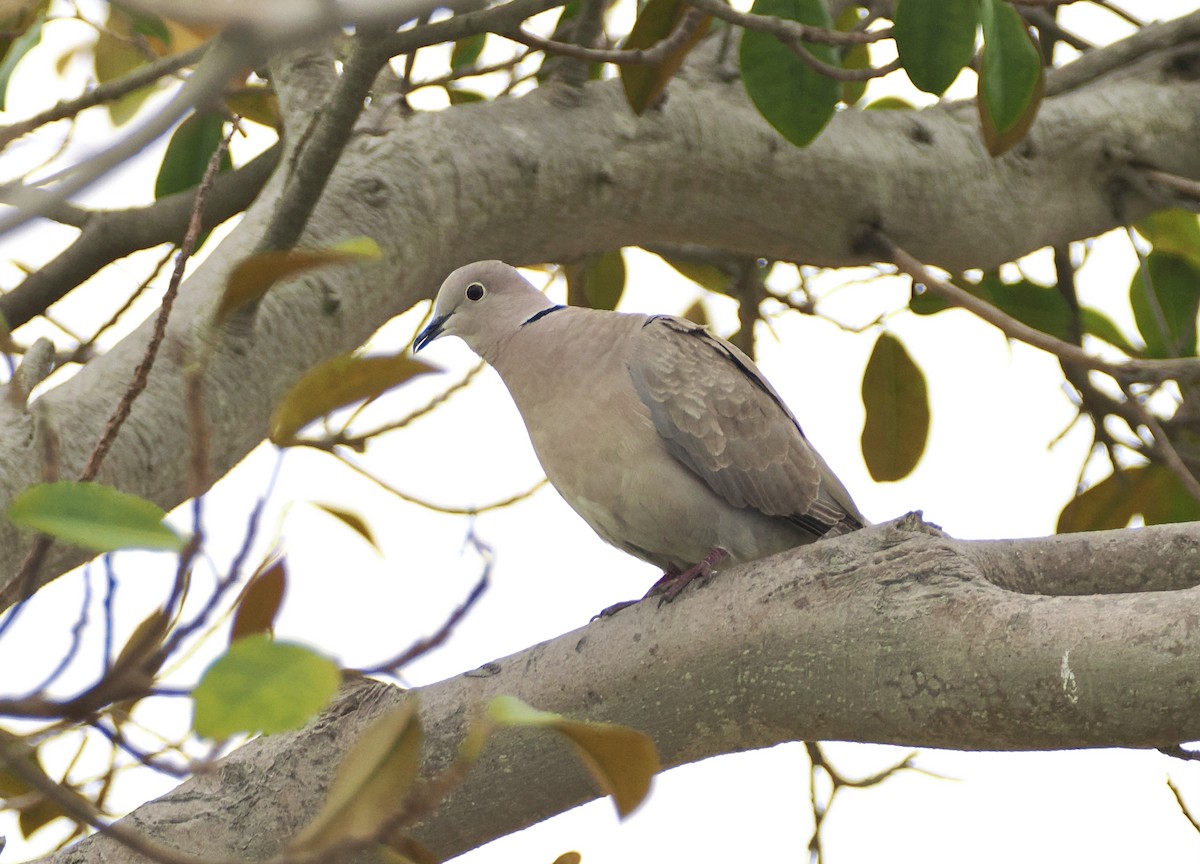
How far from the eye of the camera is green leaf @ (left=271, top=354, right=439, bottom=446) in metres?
0.89

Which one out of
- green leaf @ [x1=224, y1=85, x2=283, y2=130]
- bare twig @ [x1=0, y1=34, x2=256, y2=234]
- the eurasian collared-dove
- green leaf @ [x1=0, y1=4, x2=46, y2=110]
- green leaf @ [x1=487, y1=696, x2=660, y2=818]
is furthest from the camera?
green leaf @ [x1=224, y1=85, x2=283, y2=130]

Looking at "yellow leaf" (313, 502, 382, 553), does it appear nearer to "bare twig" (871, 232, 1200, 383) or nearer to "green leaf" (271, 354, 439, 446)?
"green leaf" (271, 354, 439, 446)

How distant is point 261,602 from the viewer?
0.91 m

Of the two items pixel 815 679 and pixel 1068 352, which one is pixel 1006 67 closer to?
pixel 1068 352

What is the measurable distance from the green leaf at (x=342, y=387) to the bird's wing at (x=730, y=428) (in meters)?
1.07

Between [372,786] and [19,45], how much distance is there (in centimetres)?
146

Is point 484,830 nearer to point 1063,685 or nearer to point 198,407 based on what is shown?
point 1063,685

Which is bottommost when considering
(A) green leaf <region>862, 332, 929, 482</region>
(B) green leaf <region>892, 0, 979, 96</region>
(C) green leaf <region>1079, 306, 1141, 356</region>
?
(A) green leaf <region>862, 332, 929, 482</region>

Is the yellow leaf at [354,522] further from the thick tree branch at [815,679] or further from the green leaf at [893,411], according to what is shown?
the green leaf at [893,411]

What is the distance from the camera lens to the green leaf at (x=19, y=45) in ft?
5.99

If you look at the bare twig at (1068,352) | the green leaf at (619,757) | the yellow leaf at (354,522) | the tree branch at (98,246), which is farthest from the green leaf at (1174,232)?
the green leaf at (619,757)

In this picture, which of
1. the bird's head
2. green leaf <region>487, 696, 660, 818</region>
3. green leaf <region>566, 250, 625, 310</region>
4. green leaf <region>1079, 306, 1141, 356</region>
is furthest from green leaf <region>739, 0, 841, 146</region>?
green leaf <region>487, 696, 660, 818</region>

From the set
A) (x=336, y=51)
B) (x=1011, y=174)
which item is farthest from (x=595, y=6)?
(x=1011, y=174)

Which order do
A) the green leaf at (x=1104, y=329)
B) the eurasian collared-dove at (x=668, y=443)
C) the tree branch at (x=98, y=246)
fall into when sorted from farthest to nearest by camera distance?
the green leaf at (x=1104, y=329) → the tree branch at (x=98, y=246) → the eurasian collared-dove at (x=668, y=443)
